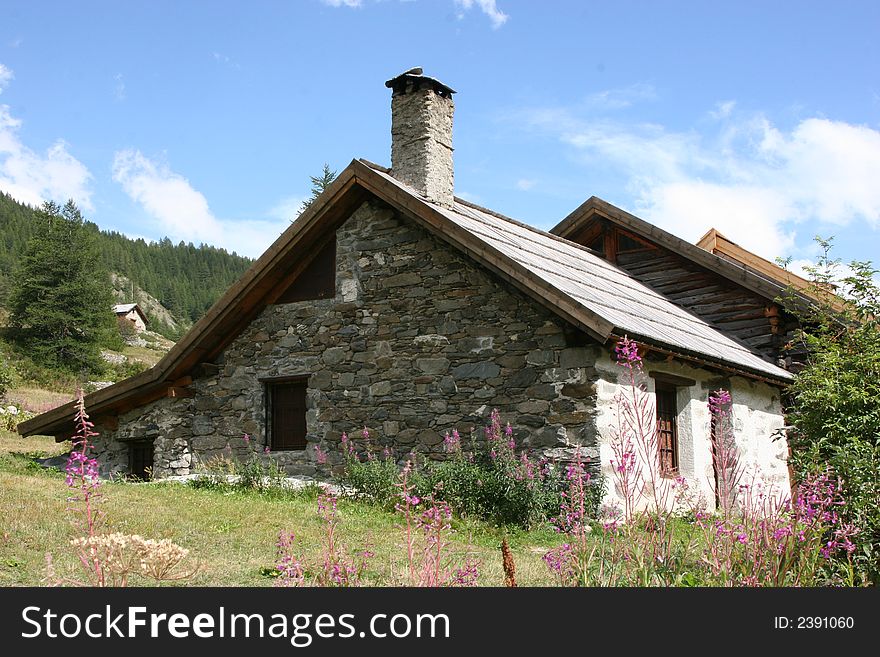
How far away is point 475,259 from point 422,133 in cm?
294

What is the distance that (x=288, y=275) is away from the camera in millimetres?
13367

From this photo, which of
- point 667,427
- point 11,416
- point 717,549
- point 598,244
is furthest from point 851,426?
point 11,416

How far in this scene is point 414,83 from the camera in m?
13.2

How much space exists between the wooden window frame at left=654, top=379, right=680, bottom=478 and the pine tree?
36.5 meters

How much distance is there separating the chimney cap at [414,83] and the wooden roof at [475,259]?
1330 mm

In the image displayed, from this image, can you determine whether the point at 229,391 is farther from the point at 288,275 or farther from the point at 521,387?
the point at 521,387

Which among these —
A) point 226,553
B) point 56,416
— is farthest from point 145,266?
point 226,553

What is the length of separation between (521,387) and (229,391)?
199 inches

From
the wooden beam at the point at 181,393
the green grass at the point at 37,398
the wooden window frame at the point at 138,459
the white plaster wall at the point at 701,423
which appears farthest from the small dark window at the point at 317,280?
the green grass at the point at 37,398

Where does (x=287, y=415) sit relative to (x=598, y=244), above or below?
below

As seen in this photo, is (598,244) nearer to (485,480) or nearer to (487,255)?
(487,255)

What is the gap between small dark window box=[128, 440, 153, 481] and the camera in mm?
14453

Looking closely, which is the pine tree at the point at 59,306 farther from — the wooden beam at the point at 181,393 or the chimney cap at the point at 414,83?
the chimney cap at the point at 414,83

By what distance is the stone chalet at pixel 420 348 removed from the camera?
35.1ft
